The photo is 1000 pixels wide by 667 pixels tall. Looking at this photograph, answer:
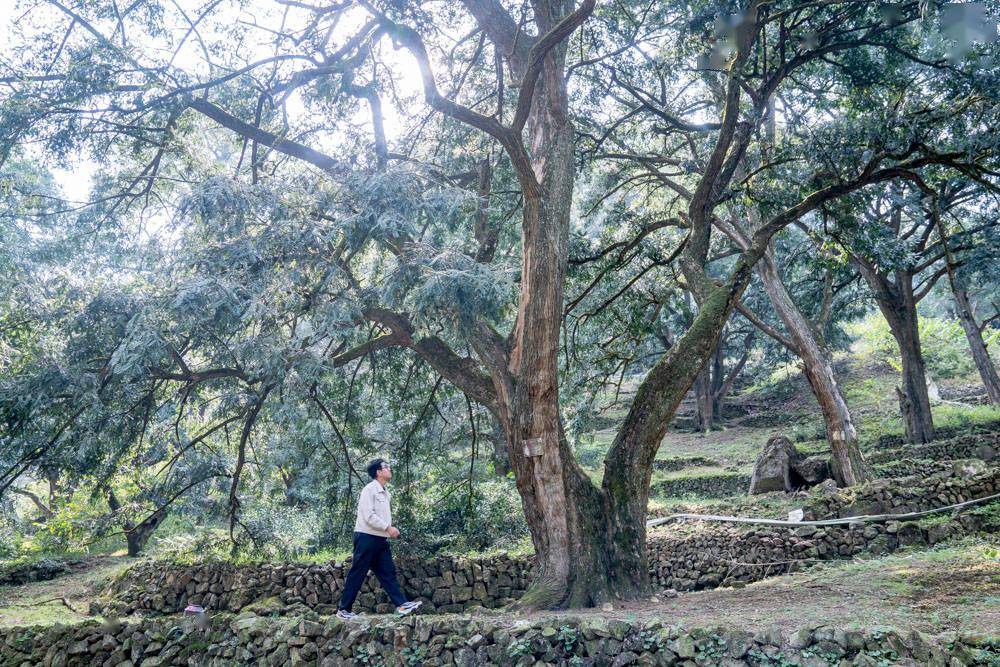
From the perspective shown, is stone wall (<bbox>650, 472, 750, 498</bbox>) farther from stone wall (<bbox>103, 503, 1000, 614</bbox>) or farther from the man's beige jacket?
the man's beige jacket

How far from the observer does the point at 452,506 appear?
11.1 meters

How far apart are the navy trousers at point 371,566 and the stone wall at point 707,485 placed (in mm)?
11034

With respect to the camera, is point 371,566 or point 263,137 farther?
point 263,137

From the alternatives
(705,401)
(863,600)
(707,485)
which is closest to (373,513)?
(863,600)

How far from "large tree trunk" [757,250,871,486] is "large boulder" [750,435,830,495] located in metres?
1.33

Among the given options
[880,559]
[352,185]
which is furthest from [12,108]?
[880,559]

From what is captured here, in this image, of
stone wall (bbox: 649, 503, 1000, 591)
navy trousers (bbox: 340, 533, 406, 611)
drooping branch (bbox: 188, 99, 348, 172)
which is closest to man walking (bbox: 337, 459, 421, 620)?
navy trousers (bbox: 340, 533, 406, 611)

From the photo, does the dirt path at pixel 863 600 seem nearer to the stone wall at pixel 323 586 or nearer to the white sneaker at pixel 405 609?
the white sneaker at pixel 405 609

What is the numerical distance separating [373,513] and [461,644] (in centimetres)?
155

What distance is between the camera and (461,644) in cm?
519

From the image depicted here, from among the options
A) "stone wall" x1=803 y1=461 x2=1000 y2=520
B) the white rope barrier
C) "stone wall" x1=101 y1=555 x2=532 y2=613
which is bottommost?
"stone wall" x1=101 y1=555 x2=532 y2=613

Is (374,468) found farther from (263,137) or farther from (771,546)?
(771,546)

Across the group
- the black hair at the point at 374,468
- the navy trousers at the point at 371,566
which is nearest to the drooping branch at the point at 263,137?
the black hair at the point at 374,468

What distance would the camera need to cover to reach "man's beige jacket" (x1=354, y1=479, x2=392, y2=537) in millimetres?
6270
